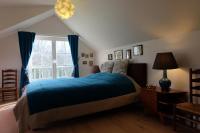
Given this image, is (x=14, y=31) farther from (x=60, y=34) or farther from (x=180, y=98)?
(x=180, y=98)

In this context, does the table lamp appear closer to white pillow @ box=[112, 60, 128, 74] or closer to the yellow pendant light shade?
white pillow @ box=[112, 60, 128, 74]

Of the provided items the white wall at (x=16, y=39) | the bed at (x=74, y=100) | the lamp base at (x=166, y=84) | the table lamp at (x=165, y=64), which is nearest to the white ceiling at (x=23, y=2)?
the white wall at (x=16, y=39)

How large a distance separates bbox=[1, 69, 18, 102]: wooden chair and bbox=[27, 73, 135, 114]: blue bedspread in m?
1.97

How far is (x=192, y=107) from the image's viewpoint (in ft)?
7.63

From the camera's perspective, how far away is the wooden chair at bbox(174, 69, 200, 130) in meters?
2.29

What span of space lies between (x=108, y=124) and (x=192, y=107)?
131 centimetres

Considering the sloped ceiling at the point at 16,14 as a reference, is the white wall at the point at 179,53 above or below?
below

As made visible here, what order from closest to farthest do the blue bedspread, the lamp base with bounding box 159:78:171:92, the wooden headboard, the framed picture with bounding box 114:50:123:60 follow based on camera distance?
the blue bedspread, the lamp base with bounding box 159:78:171:92, the wooden headboard, the framed picture with bounding box 114:50:123:60

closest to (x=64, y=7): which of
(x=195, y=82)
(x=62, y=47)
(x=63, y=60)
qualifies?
(x=195, y=82)

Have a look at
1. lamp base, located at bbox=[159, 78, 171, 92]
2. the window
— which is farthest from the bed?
the window

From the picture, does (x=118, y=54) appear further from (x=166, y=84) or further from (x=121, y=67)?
(x=166, y=84)

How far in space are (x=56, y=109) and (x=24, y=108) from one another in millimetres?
466

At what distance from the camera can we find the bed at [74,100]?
259 cm

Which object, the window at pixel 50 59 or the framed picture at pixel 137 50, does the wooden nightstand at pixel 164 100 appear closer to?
the framed picture at pixel 137 50
